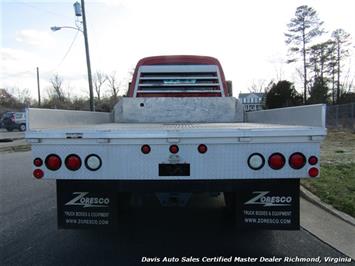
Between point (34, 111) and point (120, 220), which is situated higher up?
point (34, 111)

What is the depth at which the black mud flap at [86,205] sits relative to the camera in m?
3.24

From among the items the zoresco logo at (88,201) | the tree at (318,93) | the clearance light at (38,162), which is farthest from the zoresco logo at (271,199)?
the tree at (318,93)

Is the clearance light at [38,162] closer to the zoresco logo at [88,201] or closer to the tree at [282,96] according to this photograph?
the zoresco logo at [88,201]

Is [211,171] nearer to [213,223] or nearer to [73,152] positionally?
[73,152]

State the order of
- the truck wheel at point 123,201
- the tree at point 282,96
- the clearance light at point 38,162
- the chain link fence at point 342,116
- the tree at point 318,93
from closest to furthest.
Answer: the clearance light at point 38,162, the truck wheel at point 123,201, the chain link fence at point 342,116, the tree at point 282,96, the tree at point 318,93

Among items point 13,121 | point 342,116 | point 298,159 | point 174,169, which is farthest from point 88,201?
point 13,121

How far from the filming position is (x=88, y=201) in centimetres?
328

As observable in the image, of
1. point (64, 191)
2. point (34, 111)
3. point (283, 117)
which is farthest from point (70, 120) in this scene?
point (283, 117)

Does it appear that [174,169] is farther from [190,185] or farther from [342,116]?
[342,116]

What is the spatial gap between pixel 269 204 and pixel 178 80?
4.32 metres

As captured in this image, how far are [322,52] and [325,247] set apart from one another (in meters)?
47.1

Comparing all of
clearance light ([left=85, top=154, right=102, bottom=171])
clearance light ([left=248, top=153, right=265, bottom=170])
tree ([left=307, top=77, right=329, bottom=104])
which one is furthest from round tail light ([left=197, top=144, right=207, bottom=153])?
tree ([left=307, top=77, right=329, bottom=104])

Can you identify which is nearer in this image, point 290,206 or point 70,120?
point 290,206

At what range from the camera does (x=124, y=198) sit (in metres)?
3.60
